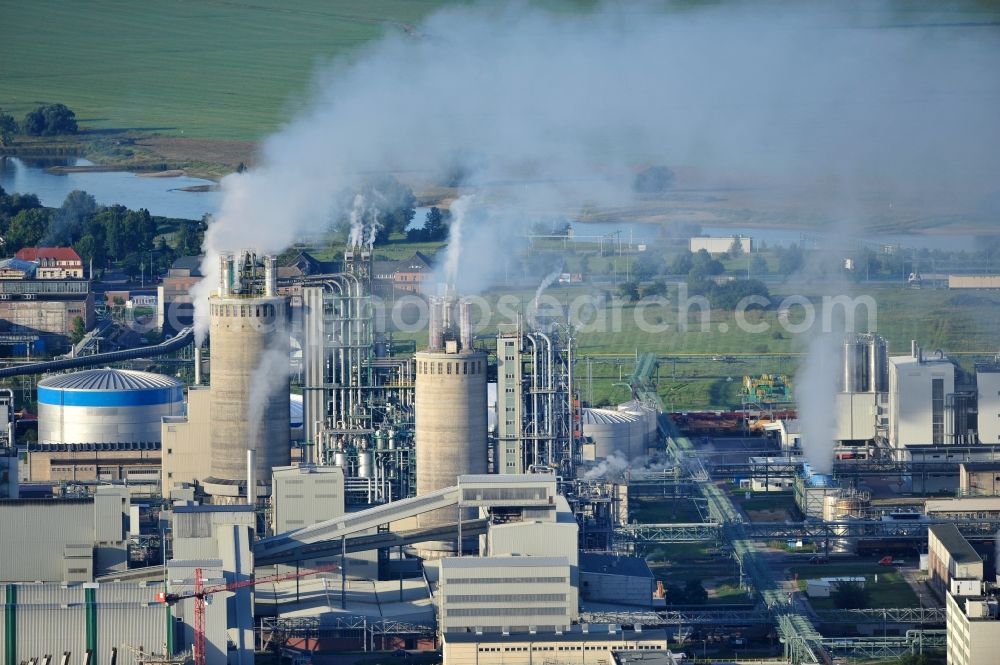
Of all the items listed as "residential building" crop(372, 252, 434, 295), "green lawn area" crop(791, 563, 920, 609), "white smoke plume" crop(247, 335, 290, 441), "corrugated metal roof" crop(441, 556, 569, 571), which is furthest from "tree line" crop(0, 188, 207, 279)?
"corrugated metal roof" crop(441, 556, 569, 571)

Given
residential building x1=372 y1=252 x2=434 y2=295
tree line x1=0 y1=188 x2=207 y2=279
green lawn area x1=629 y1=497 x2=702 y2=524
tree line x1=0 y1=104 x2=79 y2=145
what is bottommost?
green lawn area x1=629 y1=497 x2=702 y2=524

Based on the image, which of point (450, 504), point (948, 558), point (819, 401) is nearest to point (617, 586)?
point (450, 504)

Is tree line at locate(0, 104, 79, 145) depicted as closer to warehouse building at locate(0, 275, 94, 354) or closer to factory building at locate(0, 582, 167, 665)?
warehouse building at locate(0, 275, 94, 354)

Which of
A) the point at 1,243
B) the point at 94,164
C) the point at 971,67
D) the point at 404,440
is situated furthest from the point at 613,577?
the point at 94,164

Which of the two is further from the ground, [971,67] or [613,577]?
[971,67]

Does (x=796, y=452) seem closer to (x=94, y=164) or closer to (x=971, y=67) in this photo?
(x=971, y=67)
